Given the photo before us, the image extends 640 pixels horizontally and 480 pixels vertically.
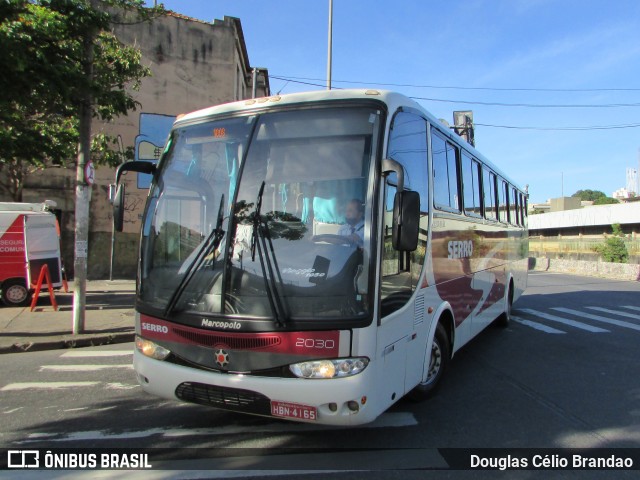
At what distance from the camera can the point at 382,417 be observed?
184 inches

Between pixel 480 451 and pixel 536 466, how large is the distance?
43 cm

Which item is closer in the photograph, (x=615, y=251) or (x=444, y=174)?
(x=444, y=174)

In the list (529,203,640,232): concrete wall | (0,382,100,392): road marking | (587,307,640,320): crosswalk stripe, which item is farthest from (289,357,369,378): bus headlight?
(529,203,640,232): concrete wall

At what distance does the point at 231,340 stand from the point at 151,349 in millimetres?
923

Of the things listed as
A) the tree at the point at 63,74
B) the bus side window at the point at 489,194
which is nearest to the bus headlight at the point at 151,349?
the tree at the point at 63,74

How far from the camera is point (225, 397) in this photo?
3617 mm

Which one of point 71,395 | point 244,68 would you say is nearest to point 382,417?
point 71,395

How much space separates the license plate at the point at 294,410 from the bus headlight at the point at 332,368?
0.22 m

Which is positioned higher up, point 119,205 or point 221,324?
point 119,205

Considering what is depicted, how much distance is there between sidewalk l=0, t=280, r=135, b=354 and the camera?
8.22 metres

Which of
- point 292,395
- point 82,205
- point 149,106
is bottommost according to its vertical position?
point 292,395

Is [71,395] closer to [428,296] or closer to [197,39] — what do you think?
[428,296]

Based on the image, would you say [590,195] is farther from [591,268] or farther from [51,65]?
[51,65]

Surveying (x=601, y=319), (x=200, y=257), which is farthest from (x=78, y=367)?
(x=601, y=319)
